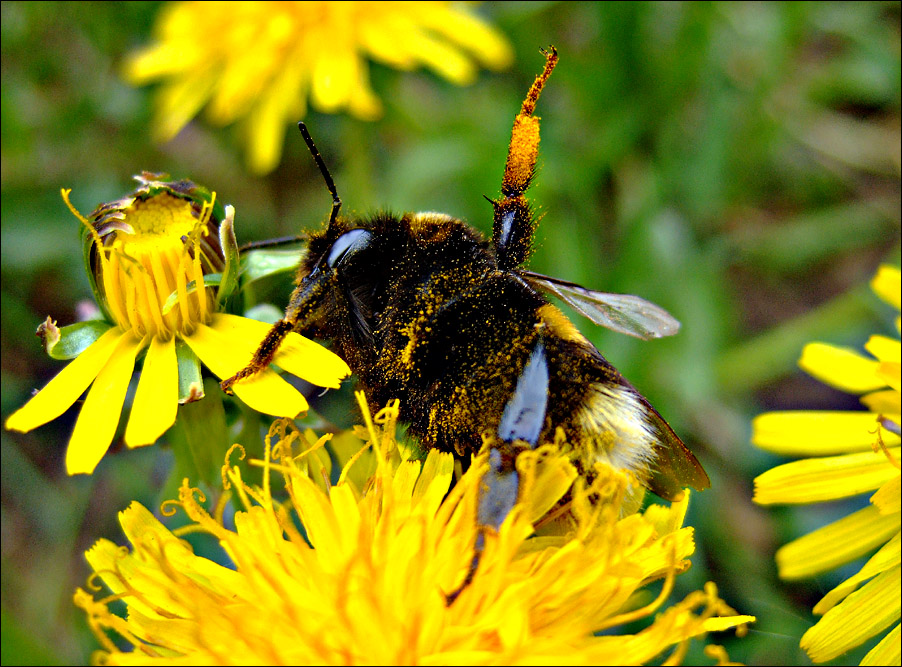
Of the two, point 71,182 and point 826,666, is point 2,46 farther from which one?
point 826,666

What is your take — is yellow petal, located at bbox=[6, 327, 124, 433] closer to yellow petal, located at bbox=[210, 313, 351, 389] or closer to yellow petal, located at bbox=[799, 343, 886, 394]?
yellow petal, located at bbox=[210, 313, 351, 389]

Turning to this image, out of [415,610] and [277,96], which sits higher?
[277,96]

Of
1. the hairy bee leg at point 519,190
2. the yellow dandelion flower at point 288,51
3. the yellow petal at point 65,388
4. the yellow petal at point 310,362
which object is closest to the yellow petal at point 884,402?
the hairy bee leg at point 519,190

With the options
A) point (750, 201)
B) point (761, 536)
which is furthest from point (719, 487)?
point (750, 201)

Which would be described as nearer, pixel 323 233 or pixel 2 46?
pixel 323 233

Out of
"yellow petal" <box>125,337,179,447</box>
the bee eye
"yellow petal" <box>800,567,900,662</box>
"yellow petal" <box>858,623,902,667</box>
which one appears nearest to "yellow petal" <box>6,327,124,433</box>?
"yellow petal" <box>125,337,179,447</box>

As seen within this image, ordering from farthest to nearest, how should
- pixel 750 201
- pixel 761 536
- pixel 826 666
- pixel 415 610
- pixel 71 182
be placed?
1. pixel 750 201
2. pixel 71 182
3. pixel 761 536
4. pixel 826 666
5. pixel 415 610

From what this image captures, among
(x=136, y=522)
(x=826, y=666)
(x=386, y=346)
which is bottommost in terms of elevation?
(x=826, y=666)
